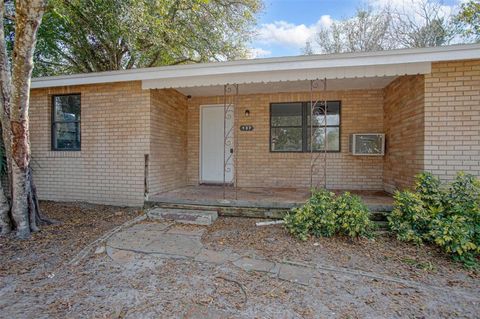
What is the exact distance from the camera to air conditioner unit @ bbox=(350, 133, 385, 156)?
623cm

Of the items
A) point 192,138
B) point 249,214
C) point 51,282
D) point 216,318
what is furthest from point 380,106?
point 51,282

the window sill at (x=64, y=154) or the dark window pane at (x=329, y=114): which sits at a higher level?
the dark window pane at (x=329, y=114)

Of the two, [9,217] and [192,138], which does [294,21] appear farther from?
[9,217]

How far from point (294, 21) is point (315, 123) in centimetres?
758

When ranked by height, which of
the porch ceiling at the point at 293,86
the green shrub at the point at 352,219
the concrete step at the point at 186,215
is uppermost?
the porch ceiling at the point at 293,86

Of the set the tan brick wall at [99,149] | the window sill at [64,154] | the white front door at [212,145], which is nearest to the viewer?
the tan brick wall at [99,149]

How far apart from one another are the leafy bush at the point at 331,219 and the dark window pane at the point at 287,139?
2.93 m

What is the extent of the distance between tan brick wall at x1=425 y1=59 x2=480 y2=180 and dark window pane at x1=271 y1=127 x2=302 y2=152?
2984mm

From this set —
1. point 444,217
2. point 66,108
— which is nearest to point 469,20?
point 444,217

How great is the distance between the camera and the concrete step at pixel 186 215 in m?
4.64

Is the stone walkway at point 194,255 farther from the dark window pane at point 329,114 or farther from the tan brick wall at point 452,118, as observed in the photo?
the dark window pane at point 329,114

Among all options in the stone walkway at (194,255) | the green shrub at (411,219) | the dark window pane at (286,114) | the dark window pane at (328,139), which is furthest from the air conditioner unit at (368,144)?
the stone walkway at (194,255)

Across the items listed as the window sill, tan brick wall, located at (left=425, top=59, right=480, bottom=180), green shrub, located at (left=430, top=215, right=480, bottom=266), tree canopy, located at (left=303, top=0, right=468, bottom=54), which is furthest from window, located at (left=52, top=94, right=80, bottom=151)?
tree canopy, located at (left=303, top=0, right=468, bottom=54)

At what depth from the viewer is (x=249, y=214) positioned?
495 cm
